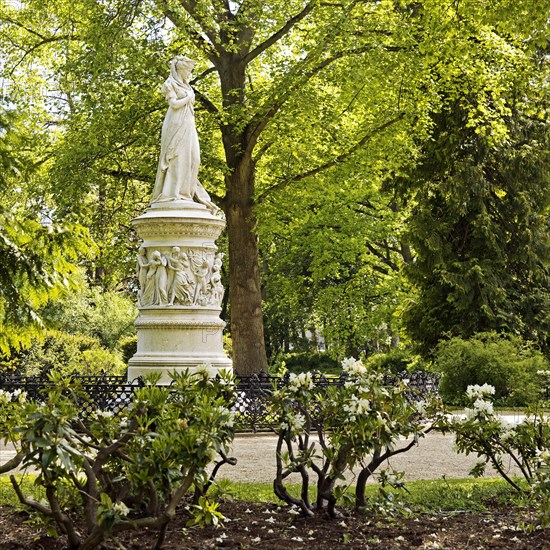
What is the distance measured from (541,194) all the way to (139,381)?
1478 centimetres

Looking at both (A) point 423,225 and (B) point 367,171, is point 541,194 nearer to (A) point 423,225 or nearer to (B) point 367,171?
(A) point 423,225

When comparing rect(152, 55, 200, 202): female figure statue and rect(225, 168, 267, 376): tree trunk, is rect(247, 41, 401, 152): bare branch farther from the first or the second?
rect(152, 55, 200, 202): female figure statue

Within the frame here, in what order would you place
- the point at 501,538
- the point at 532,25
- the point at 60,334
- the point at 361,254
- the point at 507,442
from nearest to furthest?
the point at 501,538
the point at 507,442
the point at 532,25
the point at 60,334
the point at 361,254

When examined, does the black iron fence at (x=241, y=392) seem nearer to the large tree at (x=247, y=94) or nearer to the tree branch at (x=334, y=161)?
the large tree at (x=247, y=94)

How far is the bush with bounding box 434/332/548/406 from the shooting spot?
19.8 metres

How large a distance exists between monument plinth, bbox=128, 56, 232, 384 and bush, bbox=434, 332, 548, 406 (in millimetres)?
6347

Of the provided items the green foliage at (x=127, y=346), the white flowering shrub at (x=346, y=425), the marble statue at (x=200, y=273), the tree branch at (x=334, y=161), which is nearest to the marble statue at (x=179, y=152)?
the marble statue at (x=200, y=273)

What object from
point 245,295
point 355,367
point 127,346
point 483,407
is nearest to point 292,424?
point 355,367

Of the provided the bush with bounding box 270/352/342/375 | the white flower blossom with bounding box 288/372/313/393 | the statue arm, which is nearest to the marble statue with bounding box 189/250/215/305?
the statue arm

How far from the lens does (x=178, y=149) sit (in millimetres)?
16172

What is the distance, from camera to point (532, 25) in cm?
1458

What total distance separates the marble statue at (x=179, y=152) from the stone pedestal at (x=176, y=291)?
0.95ft

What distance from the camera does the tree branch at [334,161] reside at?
2180 cm

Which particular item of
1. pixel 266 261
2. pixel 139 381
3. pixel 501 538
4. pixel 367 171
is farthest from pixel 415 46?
pixel 266 261
